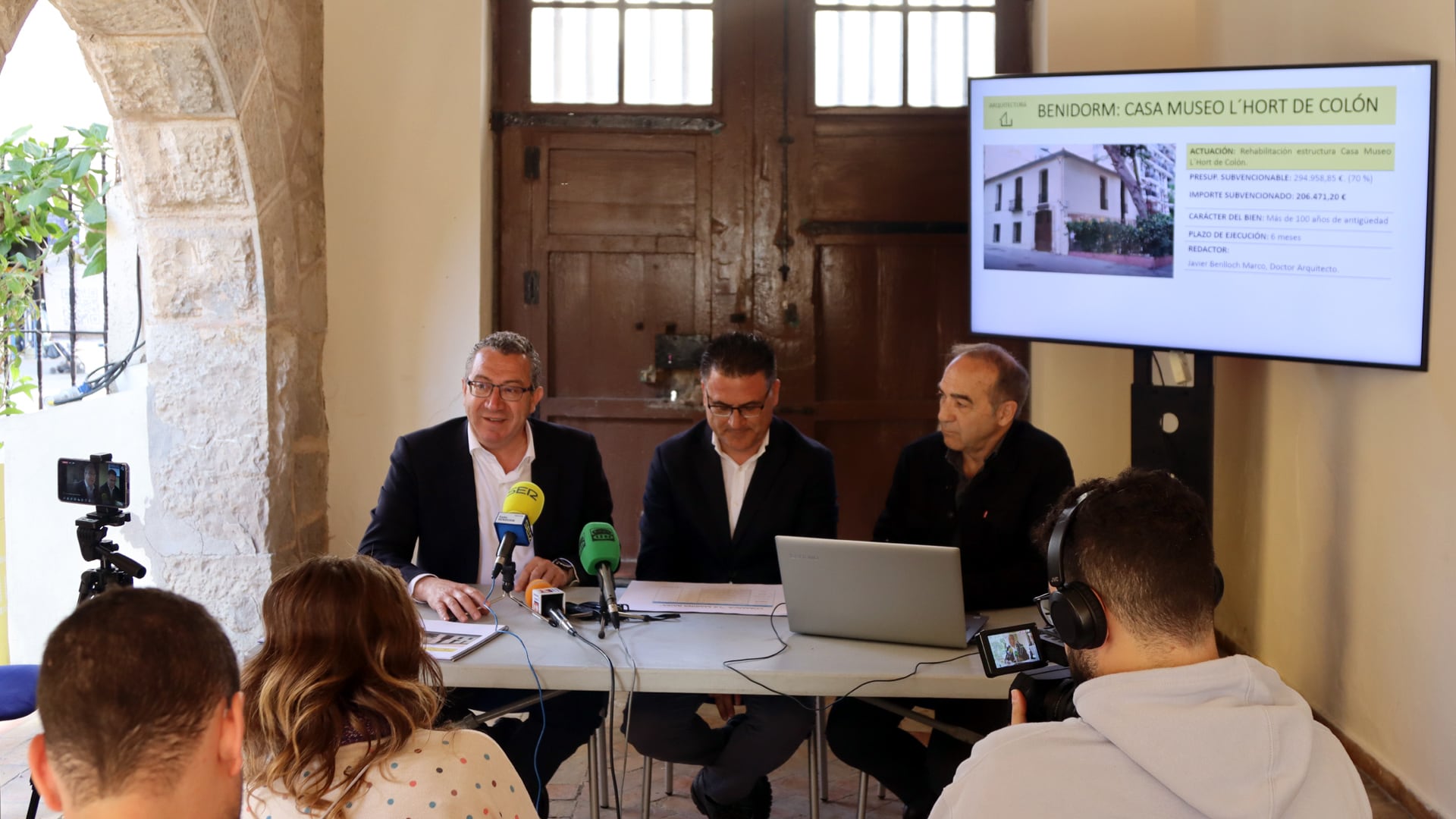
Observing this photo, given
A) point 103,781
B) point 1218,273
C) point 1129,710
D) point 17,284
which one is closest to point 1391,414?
point 1218,273

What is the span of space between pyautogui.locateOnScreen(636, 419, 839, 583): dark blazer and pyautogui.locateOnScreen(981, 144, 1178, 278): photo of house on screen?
116 centimetres

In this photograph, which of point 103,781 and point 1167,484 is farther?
point 1167,484

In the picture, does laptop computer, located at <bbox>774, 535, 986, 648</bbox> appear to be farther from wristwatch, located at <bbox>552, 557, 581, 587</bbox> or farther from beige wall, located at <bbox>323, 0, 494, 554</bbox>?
beige wall, located at <bbox>323, 0, 494, 554</bbox>

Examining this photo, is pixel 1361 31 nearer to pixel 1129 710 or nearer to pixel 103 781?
pixel 1129 710

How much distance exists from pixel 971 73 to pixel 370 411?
269cm

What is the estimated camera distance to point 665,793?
339 cm

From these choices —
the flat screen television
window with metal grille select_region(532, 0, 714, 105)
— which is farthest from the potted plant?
the flat screen television

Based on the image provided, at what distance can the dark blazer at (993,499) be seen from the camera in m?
2.98

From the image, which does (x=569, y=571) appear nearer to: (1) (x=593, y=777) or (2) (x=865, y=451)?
(1) (x=593, y=777)

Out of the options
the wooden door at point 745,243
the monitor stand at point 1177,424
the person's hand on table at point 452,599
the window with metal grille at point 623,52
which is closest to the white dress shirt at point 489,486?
the person's hand on table at point 452,599

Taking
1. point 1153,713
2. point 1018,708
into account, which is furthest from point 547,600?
point 1153,713

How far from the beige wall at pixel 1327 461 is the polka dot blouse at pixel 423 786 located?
8.07ft

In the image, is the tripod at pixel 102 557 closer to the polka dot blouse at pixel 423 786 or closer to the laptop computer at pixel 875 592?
the polka dot blouse at pixel 423 786

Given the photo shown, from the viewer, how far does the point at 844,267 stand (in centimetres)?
487
